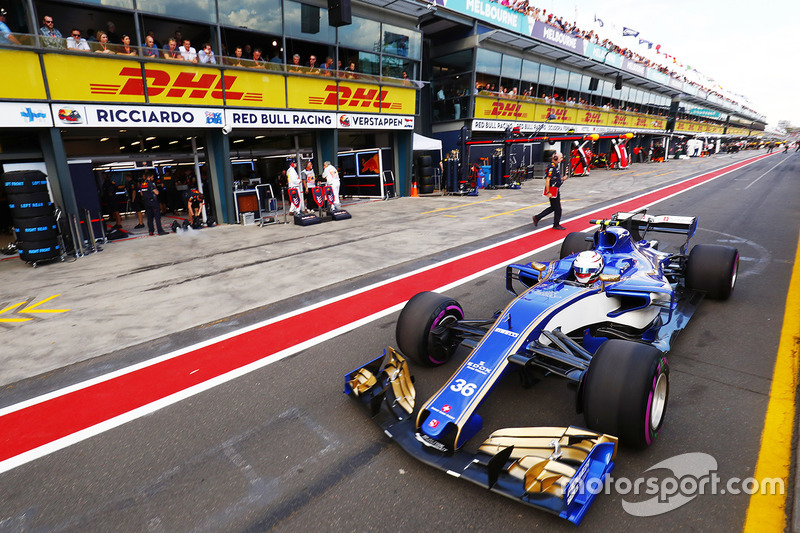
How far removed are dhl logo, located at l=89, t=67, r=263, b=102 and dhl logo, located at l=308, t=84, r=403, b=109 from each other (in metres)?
2.82

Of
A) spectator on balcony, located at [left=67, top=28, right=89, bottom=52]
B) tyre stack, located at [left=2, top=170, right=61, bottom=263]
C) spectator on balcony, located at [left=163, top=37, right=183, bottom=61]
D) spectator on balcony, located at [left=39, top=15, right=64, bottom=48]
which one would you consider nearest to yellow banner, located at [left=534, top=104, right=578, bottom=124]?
spectator on balcony, located at [left=163, top=37, right=183, bottom=61]

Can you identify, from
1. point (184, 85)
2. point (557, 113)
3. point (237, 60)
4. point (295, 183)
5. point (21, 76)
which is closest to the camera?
point (21, 76)

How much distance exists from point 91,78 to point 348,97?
865 cm

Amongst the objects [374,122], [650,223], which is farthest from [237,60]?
[650,223]

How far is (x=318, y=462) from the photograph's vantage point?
118 inches

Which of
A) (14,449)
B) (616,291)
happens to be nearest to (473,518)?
(616,291)

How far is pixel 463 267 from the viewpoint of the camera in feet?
25.8

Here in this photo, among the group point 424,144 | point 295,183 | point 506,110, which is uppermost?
point 506,110

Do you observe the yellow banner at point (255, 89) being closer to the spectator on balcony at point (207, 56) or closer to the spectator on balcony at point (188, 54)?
the spectator on balcony at point (207, 56)

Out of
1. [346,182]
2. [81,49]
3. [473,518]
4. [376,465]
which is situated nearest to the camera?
[473,518]

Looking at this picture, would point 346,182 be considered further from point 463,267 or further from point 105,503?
point 105,503

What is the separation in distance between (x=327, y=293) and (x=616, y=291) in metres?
4.21

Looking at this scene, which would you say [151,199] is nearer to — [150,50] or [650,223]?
[150,50]

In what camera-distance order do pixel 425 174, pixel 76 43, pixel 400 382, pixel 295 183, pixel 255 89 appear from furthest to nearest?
pixel 425 174, pixel 255 89, pixel 295 183, pixel 76 43, pixel 400 382
